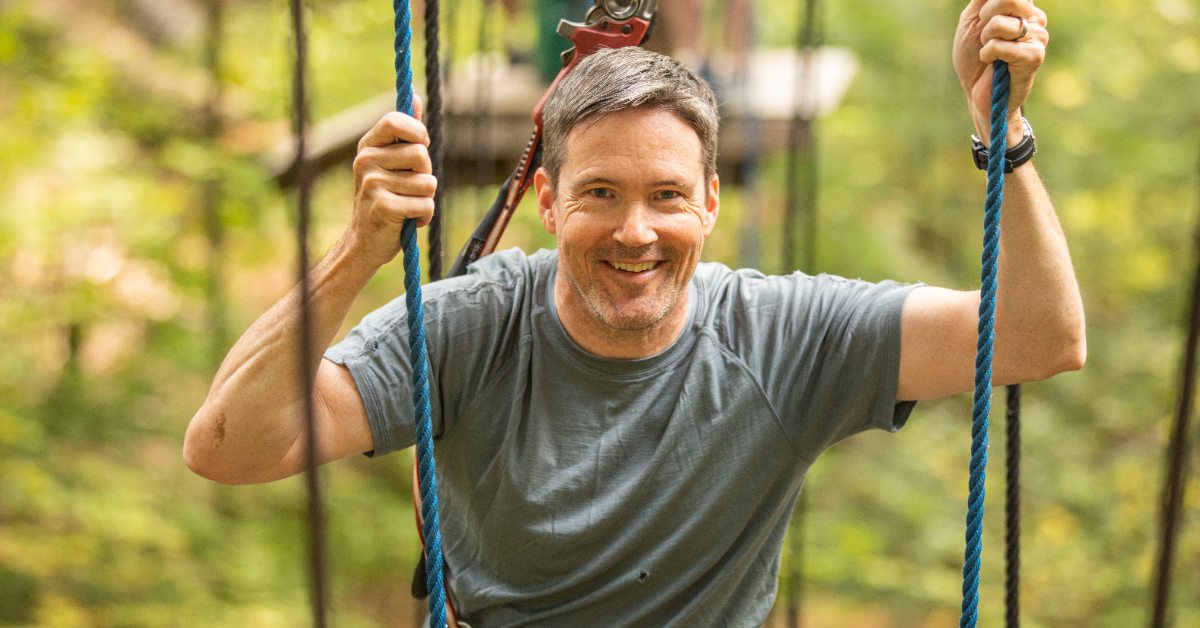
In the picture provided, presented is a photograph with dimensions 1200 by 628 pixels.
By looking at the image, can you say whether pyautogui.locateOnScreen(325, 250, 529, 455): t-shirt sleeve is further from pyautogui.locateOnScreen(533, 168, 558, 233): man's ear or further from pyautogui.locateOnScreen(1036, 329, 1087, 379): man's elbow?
pyautogui.locateOnScreen(1036, 329, 1087, 379): man's elbow

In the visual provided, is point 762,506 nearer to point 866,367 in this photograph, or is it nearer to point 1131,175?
point 866,367

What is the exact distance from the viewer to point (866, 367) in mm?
1366

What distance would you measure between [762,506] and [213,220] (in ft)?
12.7

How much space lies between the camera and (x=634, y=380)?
1402mm

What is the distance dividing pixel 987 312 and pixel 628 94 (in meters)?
0.49

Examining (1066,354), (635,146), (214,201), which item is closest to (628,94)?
(635,146)

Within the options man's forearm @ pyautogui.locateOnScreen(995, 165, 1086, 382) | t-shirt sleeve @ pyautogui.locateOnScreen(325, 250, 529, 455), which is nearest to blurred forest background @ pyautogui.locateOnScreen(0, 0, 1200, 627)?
t-shirt sleeve @ pyautogui.locateOnScreen(325, 250, 529, 455)

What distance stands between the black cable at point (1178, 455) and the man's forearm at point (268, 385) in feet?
2.38

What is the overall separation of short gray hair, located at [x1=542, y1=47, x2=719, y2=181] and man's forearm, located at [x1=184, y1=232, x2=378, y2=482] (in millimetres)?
338

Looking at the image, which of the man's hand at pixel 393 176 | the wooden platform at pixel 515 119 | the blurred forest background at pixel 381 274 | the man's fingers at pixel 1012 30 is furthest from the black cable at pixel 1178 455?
the blurred forest background at pixel 381 274

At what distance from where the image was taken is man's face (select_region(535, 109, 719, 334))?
1.33 metres

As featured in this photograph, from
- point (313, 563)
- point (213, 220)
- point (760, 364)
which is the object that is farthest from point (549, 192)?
point (213, 220)

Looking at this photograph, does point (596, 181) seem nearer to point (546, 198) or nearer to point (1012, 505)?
point (546, 198)

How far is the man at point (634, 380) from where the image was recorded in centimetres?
133
